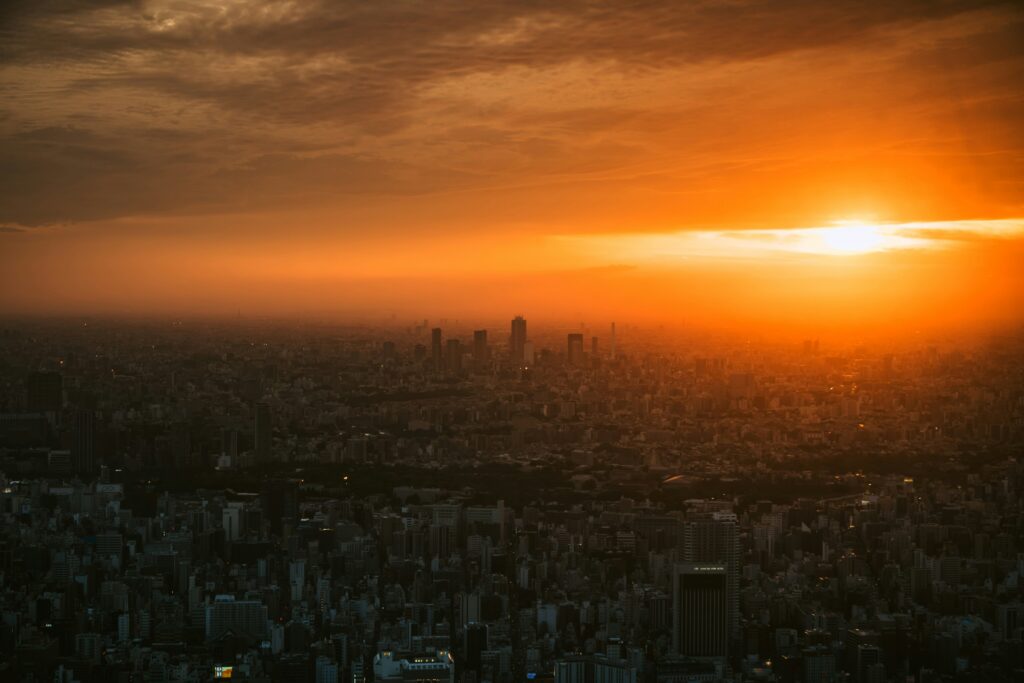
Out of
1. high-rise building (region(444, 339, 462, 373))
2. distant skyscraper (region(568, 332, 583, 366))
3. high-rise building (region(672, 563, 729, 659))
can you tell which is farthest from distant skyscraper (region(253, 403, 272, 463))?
high-rise building (region(672, 563, 729, 659))

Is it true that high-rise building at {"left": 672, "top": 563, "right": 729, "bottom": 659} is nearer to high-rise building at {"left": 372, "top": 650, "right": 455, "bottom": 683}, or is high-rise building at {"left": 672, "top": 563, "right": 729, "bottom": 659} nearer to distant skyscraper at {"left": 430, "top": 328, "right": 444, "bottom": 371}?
high-rise building at {"left": 372, "top": 650, "right": 455, "bottom": 683}

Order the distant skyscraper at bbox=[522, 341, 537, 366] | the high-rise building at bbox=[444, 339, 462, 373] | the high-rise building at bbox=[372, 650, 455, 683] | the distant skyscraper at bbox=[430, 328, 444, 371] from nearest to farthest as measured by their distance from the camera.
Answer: the high-rise building at bbox=[372, 650, 455, 683] → the distant skyscraper at bbox=[430, 328, 444, 371] → the distant skyscraper at bbox=[522, 341, 537, 366] → the high-rise building at bbox=[444, 339, 462, 373]

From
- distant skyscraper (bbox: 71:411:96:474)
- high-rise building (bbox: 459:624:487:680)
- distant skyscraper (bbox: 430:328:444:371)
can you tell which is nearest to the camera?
high-rise building (bbox: 459:624:487:680)

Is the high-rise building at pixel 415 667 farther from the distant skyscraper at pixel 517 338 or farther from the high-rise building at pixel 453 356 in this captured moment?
the high-rise building at pixel 453 356

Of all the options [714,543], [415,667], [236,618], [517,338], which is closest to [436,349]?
[517,338]

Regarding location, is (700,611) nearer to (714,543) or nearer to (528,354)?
(714,543)

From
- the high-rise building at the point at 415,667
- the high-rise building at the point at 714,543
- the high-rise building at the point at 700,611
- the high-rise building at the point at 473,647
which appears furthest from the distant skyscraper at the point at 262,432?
the high-rise building at the point at 700,611
